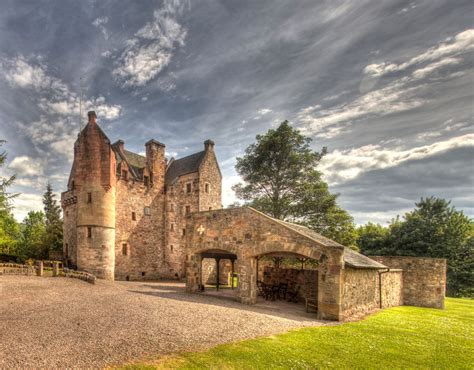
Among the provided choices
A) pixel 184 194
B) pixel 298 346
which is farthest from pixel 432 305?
pixel 184 194

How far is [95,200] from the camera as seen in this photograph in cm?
2430

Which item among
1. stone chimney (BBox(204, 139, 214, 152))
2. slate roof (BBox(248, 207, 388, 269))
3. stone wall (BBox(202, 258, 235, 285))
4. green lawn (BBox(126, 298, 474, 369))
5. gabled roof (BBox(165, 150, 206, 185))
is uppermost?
stone chimney (BBox(204, 139, 214, 152))

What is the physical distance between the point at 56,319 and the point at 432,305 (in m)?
25.6

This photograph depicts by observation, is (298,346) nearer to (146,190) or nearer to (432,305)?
(432,305)

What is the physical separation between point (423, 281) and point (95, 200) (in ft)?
97.0

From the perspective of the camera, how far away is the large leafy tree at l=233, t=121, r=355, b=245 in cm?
2675

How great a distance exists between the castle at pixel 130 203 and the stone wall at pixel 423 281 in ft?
66.3

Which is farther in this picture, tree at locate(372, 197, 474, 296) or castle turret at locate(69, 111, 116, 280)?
tree at locate(372, 197, 474, 296)

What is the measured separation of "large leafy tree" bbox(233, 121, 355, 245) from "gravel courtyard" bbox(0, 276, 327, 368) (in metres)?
15.6

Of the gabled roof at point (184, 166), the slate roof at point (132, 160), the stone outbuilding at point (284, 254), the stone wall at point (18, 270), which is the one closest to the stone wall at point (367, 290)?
the stone outbuilding at point (284, 254)

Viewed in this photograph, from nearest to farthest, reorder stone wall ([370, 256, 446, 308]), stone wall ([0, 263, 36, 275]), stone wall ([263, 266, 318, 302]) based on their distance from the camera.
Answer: stone wall ([263, 266, 318, 302])
stone wall ([0, 263, 36, 275])
stone wall ([370, 256, 446, 308])

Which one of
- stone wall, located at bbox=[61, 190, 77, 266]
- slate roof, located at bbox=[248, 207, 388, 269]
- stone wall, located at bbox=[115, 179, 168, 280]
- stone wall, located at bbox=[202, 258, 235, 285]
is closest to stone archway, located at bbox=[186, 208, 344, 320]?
slate roof, located at bbox=[248, 207, 388, 269]

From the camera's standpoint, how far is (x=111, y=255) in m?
24.4

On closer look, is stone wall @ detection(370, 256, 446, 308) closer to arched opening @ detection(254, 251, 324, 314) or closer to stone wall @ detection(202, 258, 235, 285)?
arched opening @ detection(254, 251, 324, 314)
